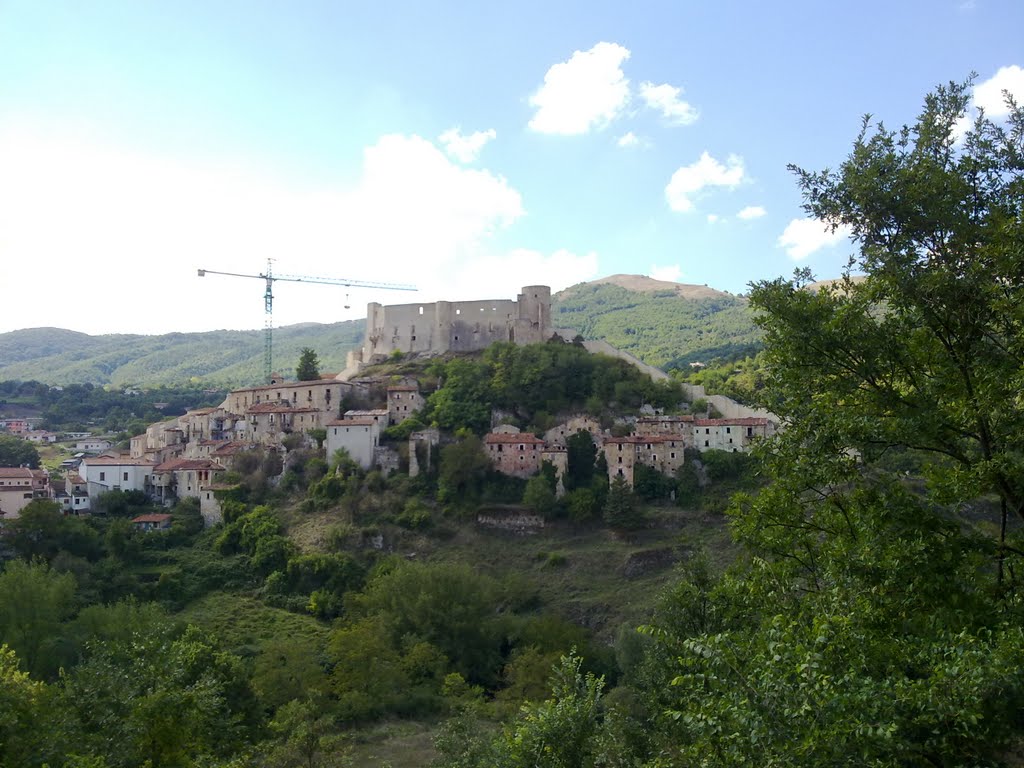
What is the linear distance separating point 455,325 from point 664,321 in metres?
92.9

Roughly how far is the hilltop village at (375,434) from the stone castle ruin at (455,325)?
109 millimetres

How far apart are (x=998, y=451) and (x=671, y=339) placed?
5406 inches

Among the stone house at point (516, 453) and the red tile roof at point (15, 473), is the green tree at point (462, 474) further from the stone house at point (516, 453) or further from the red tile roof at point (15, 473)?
the red tile roof at point (15, 473)

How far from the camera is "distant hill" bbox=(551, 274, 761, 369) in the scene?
128 m

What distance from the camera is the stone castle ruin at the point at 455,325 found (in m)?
72.6

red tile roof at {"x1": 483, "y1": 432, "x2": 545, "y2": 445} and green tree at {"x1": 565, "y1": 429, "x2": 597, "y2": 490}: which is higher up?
red tile roof at {"x1": 483, "y1": 432, "x2": 545, "y2": 445}

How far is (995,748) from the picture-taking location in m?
8.40

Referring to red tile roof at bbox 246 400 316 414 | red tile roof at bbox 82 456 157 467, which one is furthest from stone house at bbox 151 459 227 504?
red tile roof at bbox 246 400 316 414

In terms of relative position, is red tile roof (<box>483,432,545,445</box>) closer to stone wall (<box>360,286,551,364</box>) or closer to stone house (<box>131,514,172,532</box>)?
stone wall (<box>360,286,551,364</box>)

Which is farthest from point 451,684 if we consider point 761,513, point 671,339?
point 671,339

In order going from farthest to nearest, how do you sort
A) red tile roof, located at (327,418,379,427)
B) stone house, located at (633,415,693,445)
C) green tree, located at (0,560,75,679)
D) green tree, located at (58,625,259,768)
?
red tile roof, located at (327,418,379,427), stone house, located at (633,415,693,445), green tree, located at (0,560,75,679), green tree, located at (58,625,259,768)

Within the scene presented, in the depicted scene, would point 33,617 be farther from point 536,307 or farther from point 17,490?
point 536,307

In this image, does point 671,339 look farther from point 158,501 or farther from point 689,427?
point 158,501

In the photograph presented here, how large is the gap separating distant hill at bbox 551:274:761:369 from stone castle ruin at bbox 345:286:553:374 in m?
36.9
